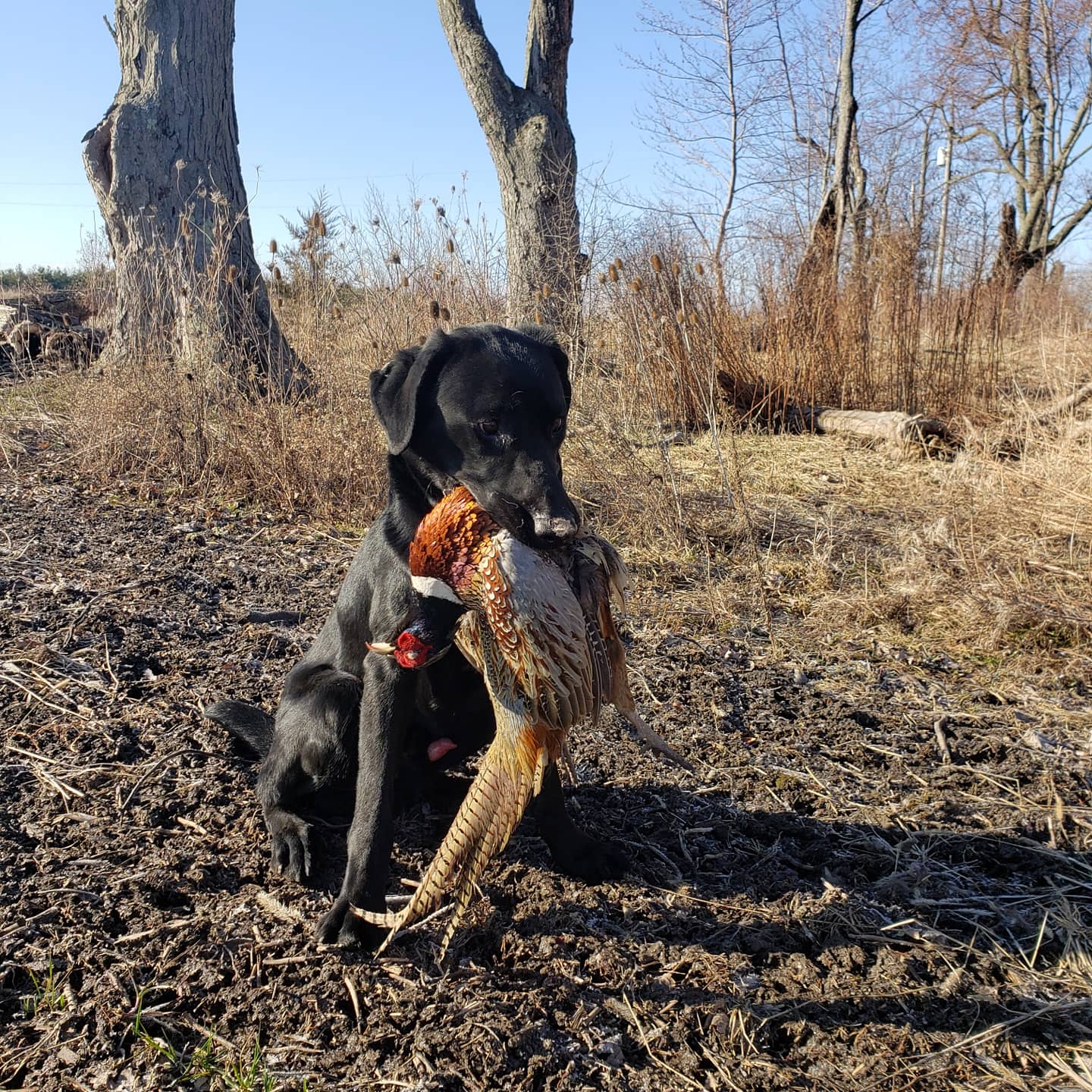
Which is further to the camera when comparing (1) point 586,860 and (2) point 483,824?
(1) point 586,860

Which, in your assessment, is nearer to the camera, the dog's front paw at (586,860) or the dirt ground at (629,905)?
the dirt ground at (629,905)

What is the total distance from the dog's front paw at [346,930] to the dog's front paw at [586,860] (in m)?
0.52

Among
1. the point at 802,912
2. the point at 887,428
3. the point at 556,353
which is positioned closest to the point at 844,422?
the point at 887,428

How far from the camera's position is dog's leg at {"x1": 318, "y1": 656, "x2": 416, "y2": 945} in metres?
2.26

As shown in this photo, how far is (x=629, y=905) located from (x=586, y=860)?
0.17 m

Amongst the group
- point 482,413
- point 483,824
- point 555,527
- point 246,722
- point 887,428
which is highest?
point 482,413

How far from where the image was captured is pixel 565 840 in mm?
2496

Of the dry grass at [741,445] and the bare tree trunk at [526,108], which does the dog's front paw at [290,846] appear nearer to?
the dry grass at [741,445]

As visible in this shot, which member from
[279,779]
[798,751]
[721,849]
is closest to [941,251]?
[798,751]

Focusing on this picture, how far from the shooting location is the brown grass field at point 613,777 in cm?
194

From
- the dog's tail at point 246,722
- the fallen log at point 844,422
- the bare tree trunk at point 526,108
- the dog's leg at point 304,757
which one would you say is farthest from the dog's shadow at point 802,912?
the bare tree trunk at point 526,108

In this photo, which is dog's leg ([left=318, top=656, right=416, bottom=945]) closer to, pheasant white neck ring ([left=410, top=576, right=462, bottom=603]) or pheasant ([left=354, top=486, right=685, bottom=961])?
pheasant ([left=354, top=486, right=685, bottom=961])

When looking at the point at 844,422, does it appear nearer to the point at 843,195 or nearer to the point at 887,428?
the point at 887,428

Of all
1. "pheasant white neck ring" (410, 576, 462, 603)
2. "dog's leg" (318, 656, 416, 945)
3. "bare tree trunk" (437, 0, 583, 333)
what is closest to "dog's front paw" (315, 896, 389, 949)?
"dog's leg" (318, 656, 416, 945)
